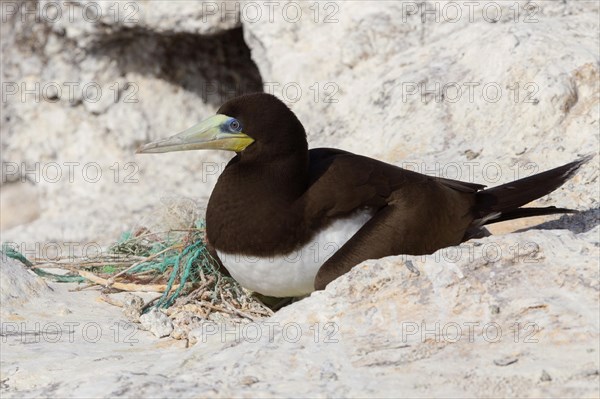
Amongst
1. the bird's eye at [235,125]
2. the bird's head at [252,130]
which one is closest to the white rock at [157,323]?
the bird's head at [252,130]

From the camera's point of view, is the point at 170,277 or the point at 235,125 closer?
the point at 235,125

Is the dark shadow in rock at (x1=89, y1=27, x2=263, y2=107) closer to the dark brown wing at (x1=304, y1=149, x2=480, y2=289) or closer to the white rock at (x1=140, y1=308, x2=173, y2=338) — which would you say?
the dark brown wing at (x1=304, y1=149, x2=480, y2=289)

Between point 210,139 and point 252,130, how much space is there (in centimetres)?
24

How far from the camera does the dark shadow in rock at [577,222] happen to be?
604 centimetres

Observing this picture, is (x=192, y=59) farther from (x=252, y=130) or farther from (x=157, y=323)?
(x=157, y=323)

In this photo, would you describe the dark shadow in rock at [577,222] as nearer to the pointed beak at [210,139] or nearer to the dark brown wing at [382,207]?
the dark brown wing at [382,207]

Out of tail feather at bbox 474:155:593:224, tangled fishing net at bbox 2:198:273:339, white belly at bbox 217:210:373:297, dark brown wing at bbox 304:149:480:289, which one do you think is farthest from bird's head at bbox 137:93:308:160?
tail feather at bbox 474:155:593:224

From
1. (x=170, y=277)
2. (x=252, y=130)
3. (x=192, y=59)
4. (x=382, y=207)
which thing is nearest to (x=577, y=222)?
(x=382, y=207)

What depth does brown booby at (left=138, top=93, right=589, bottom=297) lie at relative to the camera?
5.26 metres

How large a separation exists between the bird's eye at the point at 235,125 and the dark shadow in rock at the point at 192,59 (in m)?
5.23

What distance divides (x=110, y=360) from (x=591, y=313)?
84.2 inches

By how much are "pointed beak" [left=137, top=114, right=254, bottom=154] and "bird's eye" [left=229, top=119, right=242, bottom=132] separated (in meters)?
0.02

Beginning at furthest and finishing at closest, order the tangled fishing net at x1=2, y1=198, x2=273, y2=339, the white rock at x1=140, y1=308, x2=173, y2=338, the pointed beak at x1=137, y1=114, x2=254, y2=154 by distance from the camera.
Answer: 1. the tangled fishing net at x1=2, y1=198, x2=273, y2=339
2. the pointed beak at x1=137, y1=114, x2=254, y2=154
3. the white rock at x1=140, y1=308, x2=173, y2=338

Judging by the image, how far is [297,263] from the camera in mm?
5305
